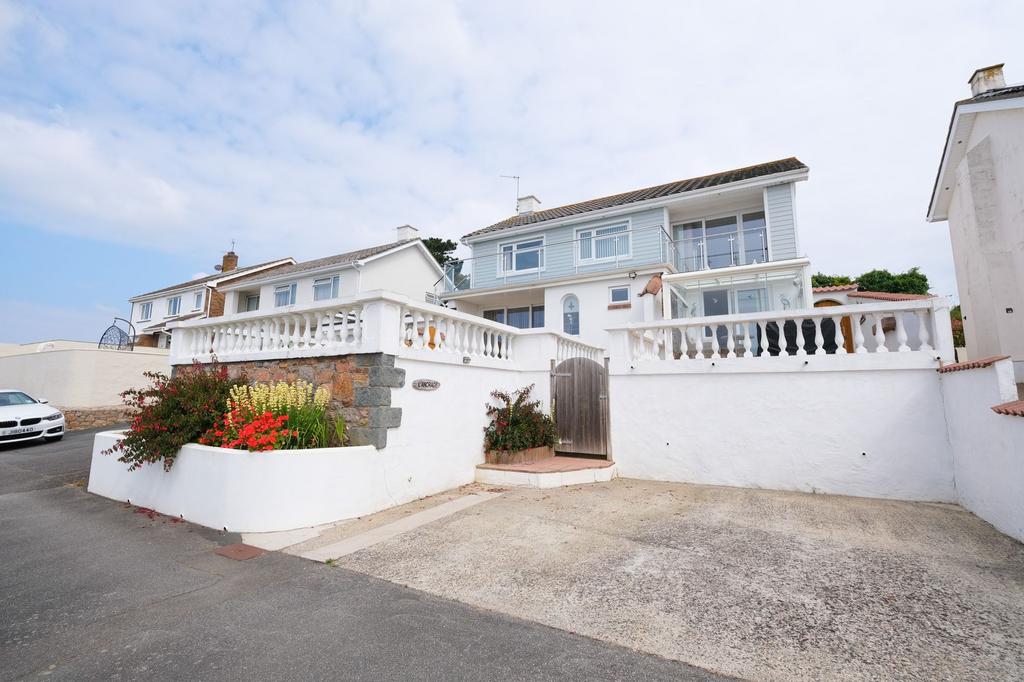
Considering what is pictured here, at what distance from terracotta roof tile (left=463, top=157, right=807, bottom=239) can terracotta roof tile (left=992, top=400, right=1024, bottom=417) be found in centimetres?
1220

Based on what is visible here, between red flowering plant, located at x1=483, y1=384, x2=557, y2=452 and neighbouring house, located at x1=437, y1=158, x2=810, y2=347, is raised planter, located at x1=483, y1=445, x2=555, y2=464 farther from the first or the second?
neighbouring house, located at x1=437, y1=158, x2=810, y2=347

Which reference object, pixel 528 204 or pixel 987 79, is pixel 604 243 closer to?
pixel 528 204

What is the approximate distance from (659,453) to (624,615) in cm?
455

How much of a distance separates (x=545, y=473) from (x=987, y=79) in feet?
41.5

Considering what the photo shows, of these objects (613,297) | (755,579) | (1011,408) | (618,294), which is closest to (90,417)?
(613,297)

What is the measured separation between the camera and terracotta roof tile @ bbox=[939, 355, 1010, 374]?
4293mm

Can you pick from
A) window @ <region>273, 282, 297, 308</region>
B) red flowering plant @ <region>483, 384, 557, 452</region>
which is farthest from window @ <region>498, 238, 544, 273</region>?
window @ <region>273, 282, 297, 308</region>

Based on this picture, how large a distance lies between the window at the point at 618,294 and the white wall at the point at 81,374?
17631mm

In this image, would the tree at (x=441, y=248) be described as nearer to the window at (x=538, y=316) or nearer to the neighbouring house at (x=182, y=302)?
the neighbouring house at (x=182, y=302)

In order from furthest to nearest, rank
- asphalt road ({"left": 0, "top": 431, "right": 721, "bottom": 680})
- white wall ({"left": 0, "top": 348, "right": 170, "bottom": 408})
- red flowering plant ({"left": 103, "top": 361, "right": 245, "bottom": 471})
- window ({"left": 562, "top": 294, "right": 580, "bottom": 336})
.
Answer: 1. window ({"left": 562, "top": 294, "right": 580, "bottom": 336})
2. white wall ({"left": 0, "top": 348, "right": 170, "bottom": 408})
3. red flowering plant ({"left": 103, "top": 361, "right": 245, "bottom": 471})
4. asphalt road ({"left": 0, "top": 431, "right": 721, "bottom": 680})

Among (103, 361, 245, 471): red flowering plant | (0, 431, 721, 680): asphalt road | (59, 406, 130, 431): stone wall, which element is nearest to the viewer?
(0, 431, 721, 680): asphalt road

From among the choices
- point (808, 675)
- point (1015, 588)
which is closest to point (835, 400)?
point (1015, 588)

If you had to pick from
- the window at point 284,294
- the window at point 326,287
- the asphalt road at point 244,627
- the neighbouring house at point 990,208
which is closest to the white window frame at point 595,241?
the neighbouring house at point 990,208

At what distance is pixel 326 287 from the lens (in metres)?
21.2
